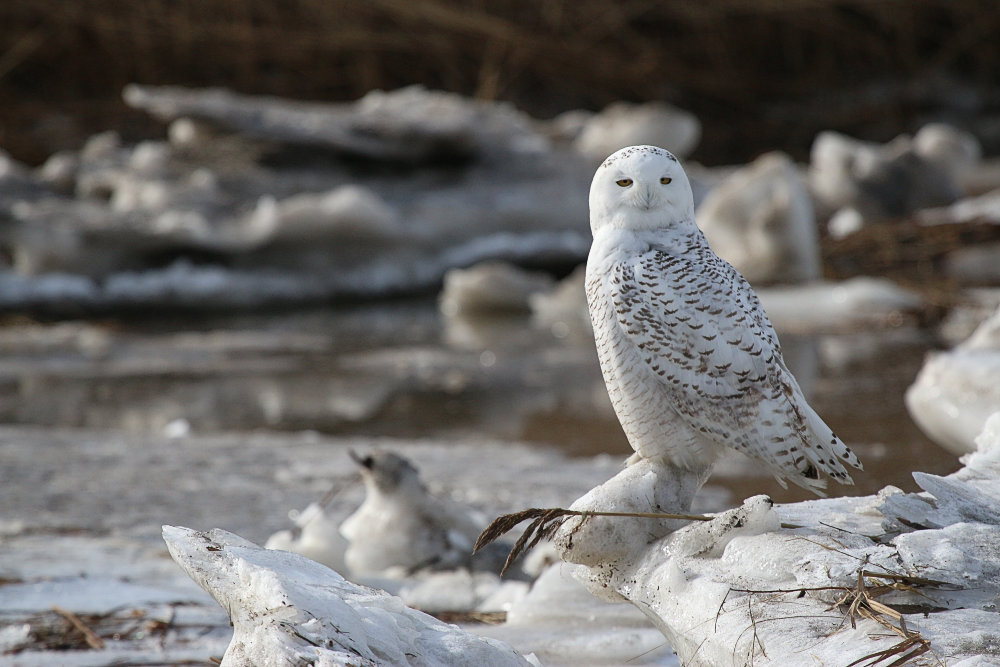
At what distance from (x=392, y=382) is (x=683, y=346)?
3.71 metres

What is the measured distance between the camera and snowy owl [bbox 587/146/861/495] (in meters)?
2.16

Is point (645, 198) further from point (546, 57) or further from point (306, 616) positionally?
point (546, 57)

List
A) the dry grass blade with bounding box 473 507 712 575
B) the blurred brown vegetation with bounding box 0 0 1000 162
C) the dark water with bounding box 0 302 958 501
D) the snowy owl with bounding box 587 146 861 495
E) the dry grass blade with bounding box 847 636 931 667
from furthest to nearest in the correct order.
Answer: the blurred brown vegetation with bounding box 0 0 1000 162, the dark water with bounding box 0 302 958 501, the snowy owl with bounding box 587 146 861 495, the dry grass blade with bounding box 473 507 712 575, the dry grass blade with bounding box 847 636 931 667

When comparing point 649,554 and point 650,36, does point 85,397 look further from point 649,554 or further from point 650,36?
point 650,36

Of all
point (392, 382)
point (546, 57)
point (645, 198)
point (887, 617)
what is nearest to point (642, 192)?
point (645, 198)

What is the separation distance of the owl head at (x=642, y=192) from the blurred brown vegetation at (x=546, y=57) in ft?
28.0

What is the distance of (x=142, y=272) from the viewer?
26.0 feet

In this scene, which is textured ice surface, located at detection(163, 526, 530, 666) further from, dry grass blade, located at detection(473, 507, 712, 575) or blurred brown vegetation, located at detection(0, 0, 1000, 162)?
blurred brown vegetation, located at detection(0, 0, 1000, 162)

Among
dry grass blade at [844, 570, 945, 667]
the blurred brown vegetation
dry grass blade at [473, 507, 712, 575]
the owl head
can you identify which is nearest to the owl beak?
Result: the owl head

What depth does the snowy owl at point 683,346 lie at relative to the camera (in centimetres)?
216

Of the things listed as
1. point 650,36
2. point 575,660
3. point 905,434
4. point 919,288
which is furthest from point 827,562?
point 650,36

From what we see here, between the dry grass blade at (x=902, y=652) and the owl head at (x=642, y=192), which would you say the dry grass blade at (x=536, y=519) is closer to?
the dry grass blade at (x=902, y=652)

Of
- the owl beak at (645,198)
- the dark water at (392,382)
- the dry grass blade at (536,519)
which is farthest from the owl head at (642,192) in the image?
the dark water at (392,382)

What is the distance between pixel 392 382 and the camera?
18.9ft
